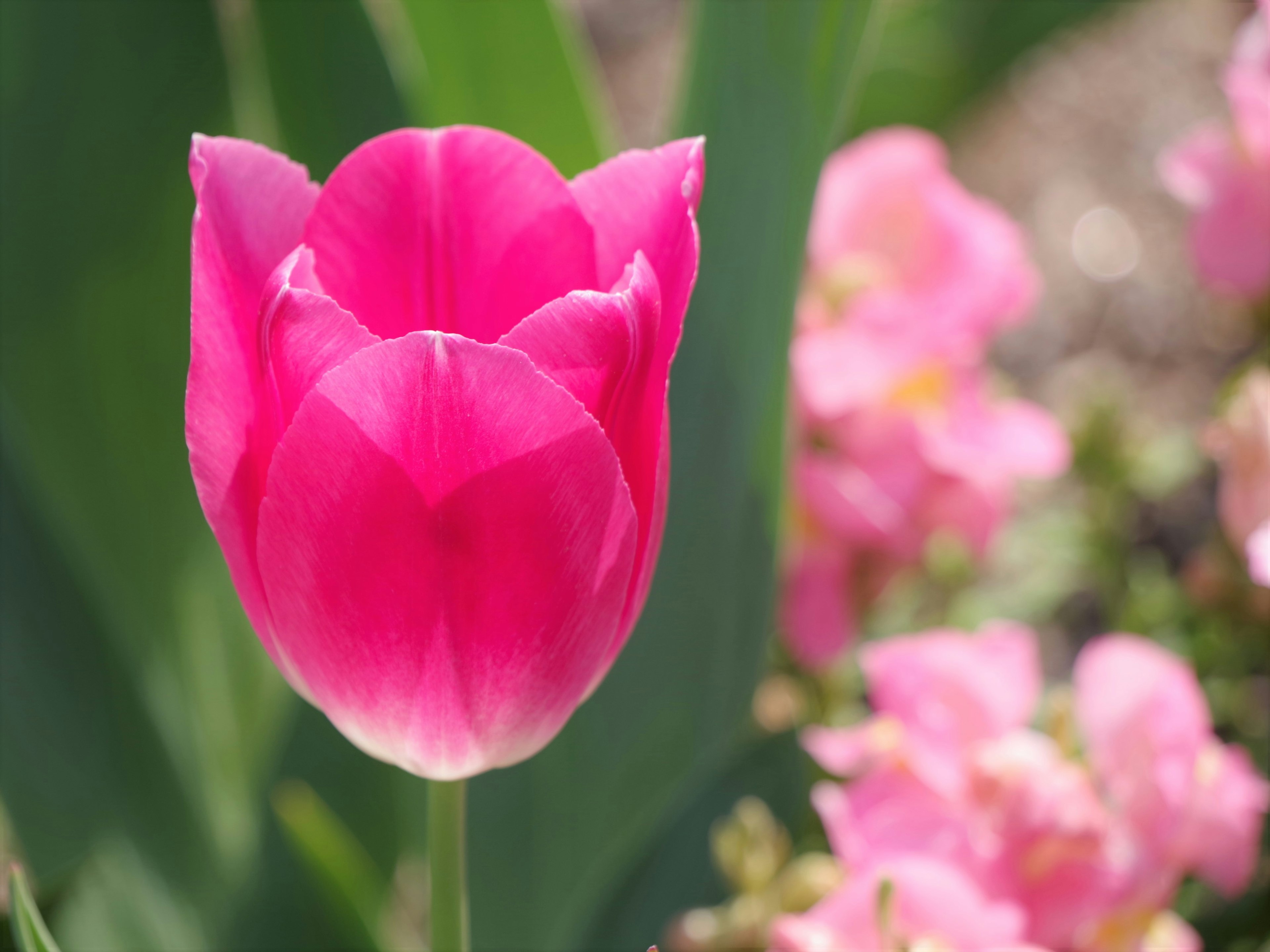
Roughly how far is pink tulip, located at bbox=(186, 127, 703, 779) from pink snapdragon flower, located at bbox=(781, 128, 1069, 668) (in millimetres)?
265

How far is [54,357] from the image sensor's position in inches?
22.8

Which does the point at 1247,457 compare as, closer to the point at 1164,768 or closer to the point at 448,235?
the point at 1164,768

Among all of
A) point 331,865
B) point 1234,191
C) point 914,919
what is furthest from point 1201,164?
point 331,865

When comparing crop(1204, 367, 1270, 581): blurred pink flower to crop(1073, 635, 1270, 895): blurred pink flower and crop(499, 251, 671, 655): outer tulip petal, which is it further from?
crop(499, 251, 671, 655): outer tulip petal

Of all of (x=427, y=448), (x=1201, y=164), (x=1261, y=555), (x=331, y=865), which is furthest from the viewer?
(x=1201, y=164)

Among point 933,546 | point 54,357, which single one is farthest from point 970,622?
point 54,357

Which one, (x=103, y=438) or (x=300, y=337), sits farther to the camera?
(x=103, y=438)

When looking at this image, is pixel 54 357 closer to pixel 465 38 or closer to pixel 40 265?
pixel 40 265

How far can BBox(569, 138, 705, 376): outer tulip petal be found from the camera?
0.93 feet

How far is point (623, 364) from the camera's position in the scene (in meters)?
0.27

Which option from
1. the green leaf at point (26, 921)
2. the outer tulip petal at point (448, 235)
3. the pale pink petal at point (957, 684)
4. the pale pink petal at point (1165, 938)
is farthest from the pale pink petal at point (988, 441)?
the green leaf at point (26, 921)

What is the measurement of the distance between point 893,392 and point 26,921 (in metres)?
0.41

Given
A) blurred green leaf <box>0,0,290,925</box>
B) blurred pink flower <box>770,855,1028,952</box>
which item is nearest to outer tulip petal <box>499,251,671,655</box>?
blurred pink flower <box>770,855,1028,952</box>

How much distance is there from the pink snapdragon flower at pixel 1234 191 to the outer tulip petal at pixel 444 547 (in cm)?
42
